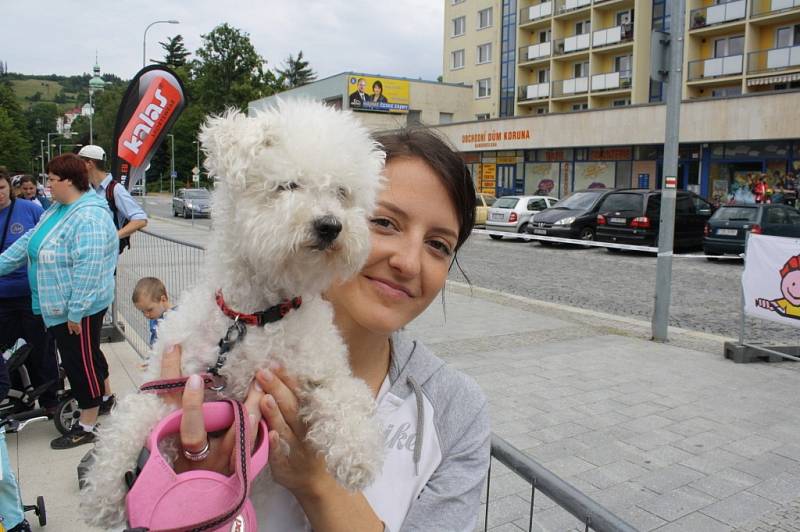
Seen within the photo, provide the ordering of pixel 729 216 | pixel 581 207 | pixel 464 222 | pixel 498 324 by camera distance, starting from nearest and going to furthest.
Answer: pixel 464 222
pixel 498 324
pixel 729 216
pixel 581 207

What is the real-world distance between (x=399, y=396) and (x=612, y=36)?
1718 inches

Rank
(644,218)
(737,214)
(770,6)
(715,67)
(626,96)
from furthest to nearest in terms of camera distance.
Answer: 1. (626,96)
2. (715,67)
3. (770,6)
4. (644,218)
5. (737,214)

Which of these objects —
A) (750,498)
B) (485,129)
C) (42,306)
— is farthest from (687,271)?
(485,129)

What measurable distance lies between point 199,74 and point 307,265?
8085 cm

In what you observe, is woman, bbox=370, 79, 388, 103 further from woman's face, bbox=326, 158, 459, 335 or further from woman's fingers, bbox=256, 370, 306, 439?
woman's fingers, bbox=256, 370, 306, 439

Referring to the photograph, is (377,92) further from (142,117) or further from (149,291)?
(149,291)

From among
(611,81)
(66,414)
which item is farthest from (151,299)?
(611,81)

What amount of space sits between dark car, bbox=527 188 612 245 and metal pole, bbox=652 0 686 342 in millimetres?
11023

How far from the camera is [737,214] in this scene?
16.4m

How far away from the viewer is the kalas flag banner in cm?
747

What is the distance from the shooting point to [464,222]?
6.25 ft

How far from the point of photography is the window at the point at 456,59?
5331 cm

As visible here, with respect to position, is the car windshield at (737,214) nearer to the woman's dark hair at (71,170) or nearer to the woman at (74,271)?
the woman at (74,271)

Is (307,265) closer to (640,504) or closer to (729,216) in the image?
A: (640,504)
